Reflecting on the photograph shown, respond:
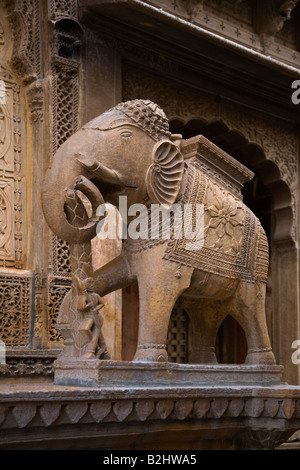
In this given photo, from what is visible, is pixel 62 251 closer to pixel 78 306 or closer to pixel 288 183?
pixel 78 306

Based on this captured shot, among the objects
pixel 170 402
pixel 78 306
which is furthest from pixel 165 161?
pixel 170 402

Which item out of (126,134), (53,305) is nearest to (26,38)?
A: (53,305)

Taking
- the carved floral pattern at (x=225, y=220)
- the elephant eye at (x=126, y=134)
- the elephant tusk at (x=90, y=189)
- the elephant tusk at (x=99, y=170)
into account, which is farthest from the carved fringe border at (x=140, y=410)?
the elephant eye at (x=126, y=134)

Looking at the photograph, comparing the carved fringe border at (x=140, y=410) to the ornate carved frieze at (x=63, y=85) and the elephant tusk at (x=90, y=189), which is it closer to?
the elephant tusk at (x=90, y=189)

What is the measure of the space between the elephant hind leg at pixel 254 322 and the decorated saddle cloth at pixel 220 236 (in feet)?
0.35

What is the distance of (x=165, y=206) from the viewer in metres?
4.13

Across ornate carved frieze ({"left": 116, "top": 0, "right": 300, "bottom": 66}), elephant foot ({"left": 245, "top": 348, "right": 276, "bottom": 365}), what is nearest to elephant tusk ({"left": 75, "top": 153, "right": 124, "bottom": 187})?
elephant foot ({"left": 245, "top": 348, "right": 276, "bottom": 365})

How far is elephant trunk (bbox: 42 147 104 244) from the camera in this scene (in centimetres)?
387

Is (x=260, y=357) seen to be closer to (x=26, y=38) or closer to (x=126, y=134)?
(x=126, y=134)

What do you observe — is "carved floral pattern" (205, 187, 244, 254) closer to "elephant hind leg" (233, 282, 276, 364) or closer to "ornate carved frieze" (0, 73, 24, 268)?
"elephant hind leg" (233, 282, 276, 364)

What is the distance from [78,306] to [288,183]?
4677 millimetres

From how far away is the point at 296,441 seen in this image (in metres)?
7.46

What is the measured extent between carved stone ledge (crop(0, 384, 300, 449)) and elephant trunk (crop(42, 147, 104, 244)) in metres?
0.80
